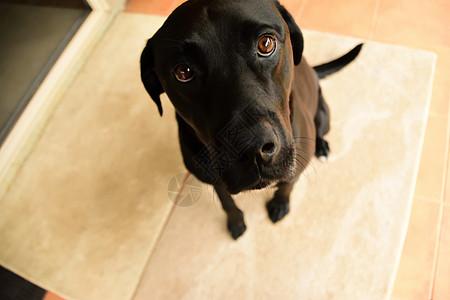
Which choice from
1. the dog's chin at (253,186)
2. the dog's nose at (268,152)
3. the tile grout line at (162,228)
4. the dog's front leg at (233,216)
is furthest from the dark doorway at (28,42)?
the dog's nose at (268,152)

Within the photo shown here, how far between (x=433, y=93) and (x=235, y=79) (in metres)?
1.55

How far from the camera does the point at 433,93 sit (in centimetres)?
188

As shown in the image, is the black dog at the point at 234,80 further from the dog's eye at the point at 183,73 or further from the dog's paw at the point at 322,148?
the dog's paw at the point at 322,148

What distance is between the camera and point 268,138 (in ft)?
2.66

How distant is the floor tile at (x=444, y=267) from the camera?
4.72 ft

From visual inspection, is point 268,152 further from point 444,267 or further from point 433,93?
point 433,93

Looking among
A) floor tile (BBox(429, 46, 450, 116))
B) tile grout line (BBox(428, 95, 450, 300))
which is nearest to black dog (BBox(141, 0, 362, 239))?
tile grout line (BBox(428, 95, 450, 300))

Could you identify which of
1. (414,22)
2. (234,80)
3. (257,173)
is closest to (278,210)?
(257,173)

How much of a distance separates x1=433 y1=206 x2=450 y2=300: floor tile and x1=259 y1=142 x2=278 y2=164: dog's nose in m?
1.19

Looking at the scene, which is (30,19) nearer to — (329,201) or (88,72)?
(88,72)

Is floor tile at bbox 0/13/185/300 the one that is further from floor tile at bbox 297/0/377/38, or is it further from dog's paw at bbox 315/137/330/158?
floor tile at bbox 297/0/377/38

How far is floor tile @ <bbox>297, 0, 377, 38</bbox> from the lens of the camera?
2154 mm

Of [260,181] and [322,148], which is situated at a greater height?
[260,181]

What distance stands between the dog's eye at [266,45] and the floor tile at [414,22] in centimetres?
149
